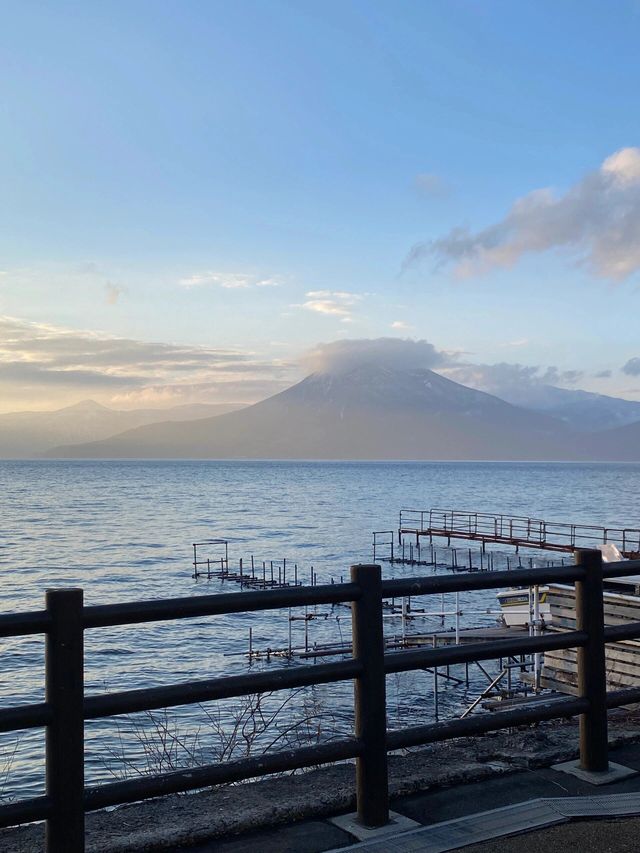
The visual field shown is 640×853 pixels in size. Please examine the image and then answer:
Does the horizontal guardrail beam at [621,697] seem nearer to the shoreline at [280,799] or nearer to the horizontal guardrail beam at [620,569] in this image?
the shoreline at [280,799]

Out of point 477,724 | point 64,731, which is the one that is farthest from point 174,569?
point 64,731

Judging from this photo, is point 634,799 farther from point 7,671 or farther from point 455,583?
point 7,671

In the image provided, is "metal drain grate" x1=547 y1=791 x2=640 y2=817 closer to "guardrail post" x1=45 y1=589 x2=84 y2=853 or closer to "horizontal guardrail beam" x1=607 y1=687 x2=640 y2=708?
"horizontal guardrail beam" x1=607 y1=687 x2=640 y2=708

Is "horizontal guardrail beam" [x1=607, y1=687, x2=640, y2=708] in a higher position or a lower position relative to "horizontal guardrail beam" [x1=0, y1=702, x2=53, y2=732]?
lower

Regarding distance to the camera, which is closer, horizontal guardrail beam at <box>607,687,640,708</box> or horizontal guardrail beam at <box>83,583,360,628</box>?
horizontal guardrail beam at <box>83,583,360,628</box>

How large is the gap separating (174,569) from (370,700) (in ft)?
188

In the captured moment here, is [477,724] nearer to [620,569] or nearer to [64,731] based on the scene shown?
[620,569]

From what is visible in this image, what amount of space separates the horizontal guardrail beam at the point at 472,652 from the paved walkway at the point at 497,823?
807mm

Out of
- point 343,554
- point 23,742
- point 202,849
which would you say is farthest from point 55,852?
point 343,554

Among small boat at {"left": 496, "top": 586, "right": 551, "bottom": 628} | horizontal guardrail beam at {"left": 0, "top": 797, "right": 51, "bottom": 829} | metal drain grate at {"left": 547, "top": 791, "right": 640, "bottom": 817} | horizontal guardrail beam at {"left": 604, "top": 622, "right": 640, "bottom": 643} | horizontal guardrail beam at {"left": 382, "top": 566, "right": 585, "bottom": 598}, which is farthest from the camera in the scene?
small boat at {"left": 496, "top": 586, "right": 551, "bottom": 628}

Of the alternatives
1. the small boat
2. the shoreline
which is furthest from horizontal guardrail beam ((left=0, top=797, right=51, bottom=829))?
the small boat

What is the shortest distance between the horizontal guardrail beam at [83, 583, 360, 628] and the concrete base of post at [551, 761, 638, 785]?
2115 mm

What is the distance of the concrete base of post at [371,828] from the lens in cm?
466

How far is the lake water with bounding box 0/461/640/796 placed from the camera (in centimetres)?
1923
